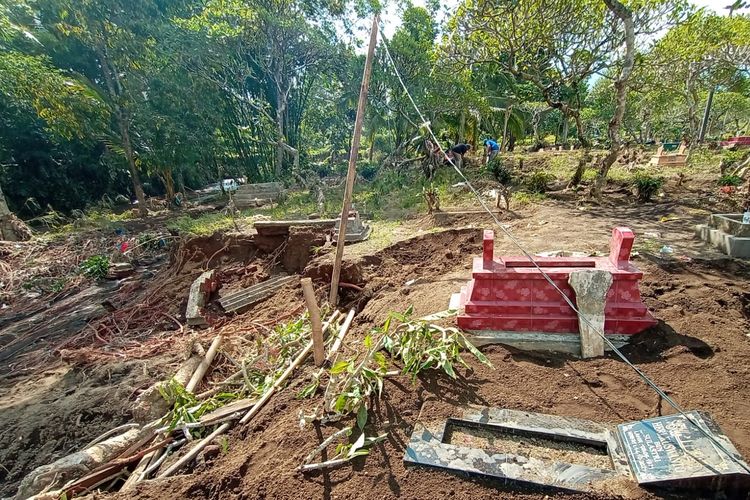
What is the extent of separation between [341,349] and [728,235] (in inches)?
199

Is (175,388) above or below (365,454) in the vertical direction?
below

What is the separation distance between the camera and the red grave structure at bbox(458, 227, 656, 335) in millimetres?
2881

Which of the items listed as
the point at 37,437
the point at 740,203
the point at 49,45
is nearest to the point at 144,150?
the point at 49,45

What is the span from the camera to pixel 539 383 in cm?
259

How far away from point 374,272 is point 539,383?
129 inches

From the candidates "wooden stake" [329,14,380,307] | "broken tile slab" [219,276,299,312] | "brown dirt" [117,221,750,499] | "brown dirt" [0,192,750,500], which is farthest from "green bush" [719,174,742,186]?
"broken tile slab" [219,276,299,312]

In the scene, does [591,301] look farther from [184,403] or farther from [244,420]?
[184,403]

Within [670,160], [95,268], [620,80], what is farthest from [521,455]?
[670,160]

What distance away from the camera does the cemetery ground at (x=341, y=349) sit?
2215 mm

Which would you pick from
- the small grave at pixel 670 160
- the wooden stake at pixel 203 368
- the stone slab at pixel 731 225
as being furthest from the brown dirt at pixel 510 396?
the small grave at pixel 670 160

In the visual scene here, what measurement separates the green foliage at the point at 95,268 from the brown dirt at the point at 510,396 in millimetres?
4958

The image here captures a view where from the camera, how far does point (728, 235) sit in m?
4.48

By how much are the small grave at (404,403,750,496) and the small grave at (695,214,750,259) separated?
11.6 feet

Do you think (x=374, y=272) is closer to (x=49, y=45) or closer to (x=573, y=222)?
(x=573, y=222)
